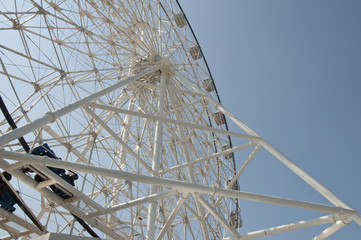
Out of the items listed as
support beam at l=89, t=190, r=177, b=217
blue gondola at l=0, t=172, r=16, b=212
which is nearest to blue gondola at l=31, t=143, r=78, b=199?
blue gondola at l=0, t=172, r=16, b=212

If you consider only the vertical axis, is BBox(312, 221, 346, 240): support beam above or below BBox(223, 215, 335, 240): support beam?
below

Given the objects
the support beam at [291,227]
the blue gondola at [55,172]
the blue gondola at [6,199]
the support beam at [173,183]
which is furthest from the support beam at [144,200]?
the support beam at [291,227]

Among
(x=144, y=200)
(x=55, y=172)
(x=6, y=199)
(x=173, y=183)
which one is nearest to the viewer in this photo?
(x=173, y=183)

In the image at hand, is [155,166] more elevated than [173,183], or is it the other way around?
[155,166]

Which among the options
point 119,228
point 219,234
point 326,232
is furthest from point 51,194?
point 219,234

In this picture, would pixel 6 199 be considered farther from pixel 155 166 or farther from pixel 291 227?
pixel 291 227

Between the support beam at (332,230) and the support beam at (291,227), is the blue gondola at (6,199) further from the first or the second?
the support beam at (332,230)

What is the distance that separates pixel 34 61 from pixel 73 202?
501cm

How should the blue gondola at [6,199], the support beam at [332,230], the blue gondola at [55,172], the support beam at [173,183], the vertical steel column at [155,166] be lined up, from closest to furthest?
the support beam at [173,183]
the support beam at [332,230]
the blue gondola at [6,199]
the blue gondola at [55,172]
the vertical steel column at [155,166]

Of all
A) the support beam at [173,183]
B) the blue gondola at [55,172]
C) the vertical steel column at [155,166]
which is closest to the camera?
the support beam at [173,183]

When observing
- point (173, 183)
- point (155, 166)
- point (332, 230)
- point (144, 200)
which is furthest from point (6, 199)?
point (332, 230)

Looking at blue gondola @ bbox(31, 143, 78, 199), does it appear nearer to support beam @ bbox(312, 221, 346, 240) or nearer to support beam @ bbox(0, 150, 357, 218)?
support beam @ bbox(0, 150, 357, 218)

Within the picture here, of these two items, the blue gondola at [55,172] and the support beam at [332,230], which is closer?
the support beam at [332,230]

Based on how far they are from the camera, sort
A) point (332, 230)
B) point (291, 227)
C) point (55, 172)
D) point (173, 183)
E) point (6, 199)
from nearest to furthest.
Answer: point (173, 183)
point (332, 230)
point (291, 227)
point (6, 199)
point (55, 172)
